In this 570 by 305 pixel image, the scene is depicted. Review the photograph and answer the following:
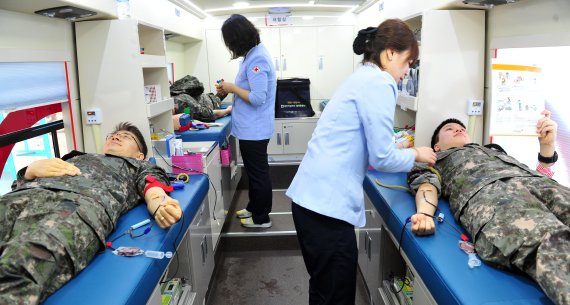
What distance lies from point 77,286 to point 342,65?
4.44 metres

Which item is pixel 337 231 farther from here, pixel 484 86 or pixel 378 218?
pixel 484 86

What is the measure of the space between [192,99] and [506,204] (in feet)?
9.44

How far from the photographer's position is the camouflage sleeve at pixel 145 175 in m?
1.89

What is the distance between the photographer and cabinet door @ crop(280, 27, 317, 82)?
5.04 metres

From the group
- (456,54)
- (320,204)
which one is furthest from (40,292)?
(456,54)

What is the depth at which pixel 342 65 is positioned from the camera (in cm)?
513

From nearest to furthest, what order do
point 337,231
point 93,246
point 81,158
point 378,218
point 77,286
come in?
point 77,286 < point 93,246 < point 337,231 < point 81,158 < point 378,218

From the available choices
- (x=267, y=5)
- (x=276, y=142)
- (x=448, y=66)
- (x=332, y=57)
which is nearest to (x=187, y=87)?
(x=276, y=142)

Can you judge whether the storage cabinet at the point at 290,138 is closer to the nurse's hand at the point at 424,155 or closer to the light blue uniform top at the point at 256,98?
the light blue uniform top at the point at 256,98

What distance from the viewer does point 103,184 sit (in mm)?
1755

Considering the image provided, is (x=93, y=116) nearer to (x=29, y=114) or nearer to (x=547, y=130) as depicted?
(x=29, y=114)

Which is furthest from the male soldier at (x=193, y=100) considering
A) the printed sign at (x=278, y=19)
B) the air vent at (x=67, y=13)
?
the printed sign at (x=278, y=19)

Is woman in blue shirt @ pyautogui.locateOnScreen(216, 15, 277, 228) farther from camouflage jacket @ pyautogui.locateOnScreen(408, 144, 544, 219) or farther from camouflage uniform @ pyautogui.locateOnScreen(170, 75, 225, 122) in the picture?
camouflage jacket @ pyautogui.locateOnScreen(408, 144, 544, 219)

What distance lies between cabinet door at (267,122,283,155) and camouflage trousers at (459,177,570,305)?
3.10 metres
